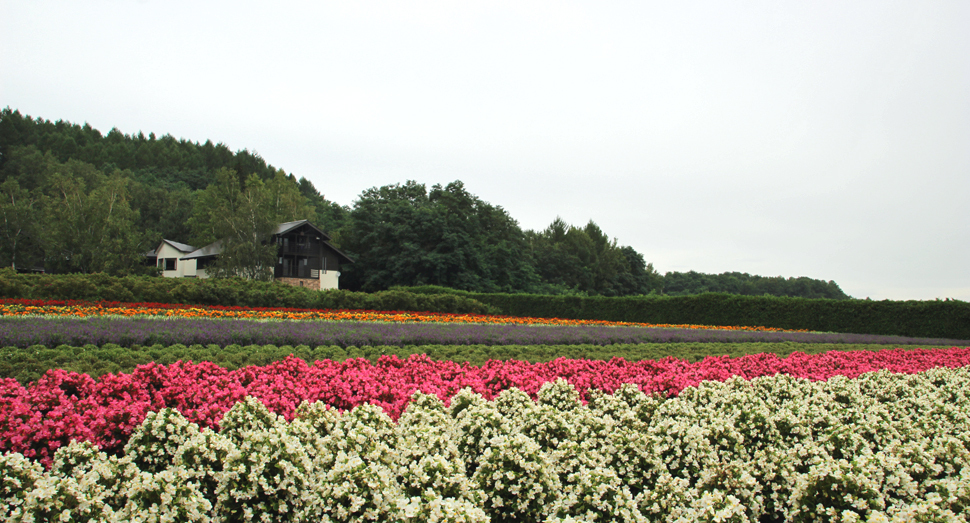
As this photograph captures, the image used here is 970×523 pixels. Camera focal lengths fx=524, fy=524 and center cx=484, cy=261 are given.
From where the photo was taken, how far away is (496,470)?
280 cm

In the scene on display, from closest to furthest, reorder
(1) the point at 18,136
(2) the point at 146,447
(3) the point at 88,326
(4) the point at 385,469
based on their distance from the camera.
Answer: (4) the point at 385,469 < (2) the point at 146,447 < (3) the point at 88,326 < (1) the point at 18,136

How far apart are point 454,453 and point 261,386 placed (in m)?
2.22

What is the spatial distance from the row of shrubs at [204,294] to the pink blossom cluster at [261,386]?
13569 mm

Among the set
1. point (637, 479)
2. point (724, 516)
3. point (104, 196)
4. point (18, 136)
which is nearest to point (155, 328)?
point (637, 479)

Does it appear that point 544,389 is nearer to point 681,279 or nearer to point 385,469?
point 385,469

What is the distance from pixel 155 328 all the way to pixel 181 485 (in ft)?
25.2

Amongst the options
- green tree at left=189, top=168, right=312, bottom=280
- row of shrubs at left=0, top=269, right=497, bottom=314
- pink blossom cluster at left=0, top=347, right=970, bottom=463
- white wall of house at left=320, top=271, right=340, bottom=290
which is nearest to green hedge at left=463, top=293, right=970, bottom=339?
row of shrubs at left=0, top=269, right=497, bottom=314

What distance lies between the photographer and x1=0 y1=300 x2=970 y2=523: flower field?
245 cm

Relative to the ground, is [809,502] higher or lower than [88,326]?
lower

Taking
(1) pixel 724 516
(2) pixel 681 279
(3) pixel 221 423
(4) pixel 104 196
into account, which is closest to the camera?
(1) pixel 724 516

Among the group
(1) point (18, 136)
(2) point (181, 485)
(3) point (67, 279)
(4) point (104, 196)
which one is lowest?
(2) point (181, 485)

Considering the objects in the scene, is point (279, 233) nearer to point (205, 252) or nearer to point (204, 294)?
point (205, 252)

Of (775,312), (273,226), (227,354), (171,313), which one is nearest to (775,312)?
(775,312)

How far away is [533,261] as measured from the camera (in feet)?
163
